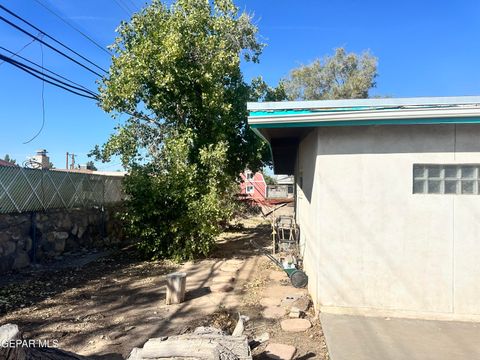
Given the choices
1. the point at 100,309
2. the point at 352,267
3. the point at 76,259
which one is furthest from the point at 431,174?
the point at 76,259

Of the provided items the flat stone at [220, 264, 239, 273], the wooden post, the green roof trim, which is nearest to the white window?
the green roof trim

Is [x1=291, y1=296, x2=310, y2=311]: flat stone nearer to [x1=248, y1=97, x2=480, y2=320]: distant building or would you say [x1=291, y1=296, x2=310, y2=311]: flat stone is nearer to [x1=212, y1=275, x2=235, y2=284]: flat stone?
[x1=248, y1=97, x2=480, y2=320]: distant building

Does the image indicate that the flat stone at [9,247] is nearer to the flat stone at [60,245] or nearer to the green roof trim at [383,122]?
the flat stone at [60,245]

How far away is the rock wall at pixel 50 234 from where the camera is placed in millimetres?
8641

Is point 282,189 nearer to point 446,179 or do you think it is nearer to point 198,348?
point 446,179

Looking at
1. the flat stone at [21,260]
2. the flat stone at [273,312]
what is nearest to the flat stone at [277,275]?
the flat stone at [273,312]

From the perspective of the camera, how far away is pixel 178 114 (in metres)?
12.1

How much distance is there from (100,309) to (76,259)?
4730 millimetres

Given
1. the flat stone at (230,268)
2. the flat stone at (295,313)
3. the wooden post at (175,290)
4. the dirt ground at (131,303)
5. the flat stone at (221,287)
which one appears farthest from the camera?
the flat stone at (230,268)

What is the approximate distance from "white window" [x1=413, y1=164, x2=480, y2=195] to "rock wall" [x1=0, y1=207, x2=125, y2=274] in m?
8.11

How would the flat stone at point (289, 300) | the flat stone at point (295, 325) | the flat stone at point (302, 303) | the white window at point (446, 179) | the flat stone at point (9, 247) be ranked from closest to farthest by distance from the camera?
1. the flat stone at point (295, 325)
2. the white window at point (446, 179)
3. the flat stone at point (302, 303)
4. the flat stone at point (289, 300)
5. the flat stone at point (9, 247)

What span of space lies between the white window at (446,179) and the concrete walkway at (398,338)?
5.63ft

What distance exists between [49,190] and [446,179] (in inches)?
366

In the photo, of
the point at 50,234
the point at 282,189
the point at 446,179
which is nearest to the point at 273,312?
the point at 446,179
